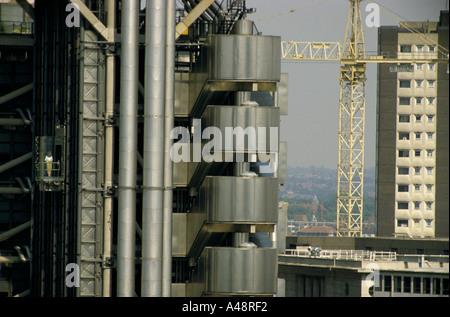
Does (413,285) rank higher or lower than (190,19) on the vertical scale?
lower

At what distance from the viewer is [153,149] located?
55344 millimetres

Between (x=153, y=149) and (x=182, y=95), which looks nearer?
(x=153, y=149)

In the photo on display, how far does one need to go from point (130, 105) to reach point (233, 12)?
389 inches

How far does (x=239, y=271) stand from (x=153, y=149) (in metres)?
6.80

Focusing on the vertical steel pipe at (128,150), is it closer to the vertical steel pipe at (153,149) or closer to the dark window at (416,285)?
the vertical steel pipe at (153,149)

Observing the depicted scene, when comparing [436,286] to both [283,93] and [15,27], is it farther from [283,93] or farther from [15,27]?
[15,27]

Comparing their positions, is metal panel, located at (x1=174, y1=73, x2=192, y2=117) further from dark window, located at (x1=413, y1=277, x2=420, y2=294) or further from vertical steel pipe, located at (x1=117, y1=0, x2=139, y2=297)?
dark window, located at (x1=413, y1=277, x2=420, y2=294)

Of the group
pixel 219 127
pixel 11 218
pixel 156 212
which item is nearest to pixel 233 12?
pixel 219 127

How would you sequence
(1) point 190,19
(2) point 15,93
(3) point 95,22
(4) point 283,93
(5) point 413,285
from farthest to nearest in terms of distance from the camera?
(5) point 413,285
(2) point 15,93
(4) point 283,93
(1) point 190,19
(3) point 95,22

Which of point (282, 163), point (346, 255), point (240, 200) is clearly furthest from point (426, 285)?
point (240, 200)

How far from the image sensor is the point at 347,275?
531 feet
